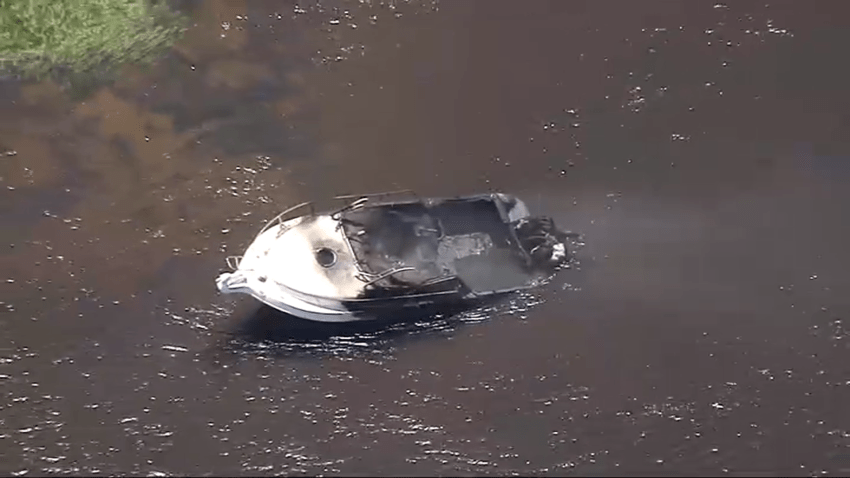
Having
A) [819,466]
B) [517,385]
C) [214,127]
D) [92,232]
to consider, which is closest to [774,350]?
[819,466]

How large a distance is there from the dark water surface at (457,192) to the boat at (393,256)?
1132 mm

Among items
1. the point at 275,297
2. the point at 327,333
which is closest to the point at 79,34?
the point at 275,297

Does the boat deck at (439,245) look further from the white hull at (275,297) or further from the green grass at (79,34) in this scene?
the green grass at (79,34)

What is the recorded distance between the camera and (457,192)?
33812 mm

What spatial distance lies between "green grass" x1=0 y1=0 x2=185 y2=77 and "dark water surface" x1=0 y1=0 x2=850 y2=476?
1472 mm

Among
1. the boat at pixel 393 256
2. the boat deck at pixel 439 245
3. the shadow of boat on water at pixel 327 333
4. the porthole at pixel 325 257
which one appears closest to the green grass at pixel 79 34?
the boat at pixel 393 256

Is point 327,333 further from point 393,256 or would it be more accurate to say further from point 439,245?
point 439,245

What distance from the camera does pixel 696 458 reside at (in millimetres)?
28266

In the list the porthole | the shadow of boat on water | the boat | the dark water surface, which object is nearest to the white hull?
the boat

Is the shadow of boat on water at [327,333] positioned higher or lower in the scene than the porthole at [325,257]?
lower

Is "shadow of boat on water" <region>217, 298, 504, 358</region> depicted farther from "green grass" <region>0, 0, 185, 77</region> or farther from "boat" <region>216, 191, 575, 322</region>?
"green grass" <region>0, 0, 185, 77</region>

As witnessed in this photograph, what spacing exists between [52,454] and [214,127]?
15.0 m

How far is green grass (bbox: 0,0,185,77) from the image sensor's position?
118 ft

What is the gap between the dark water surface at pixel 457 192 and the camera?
28.3 m
